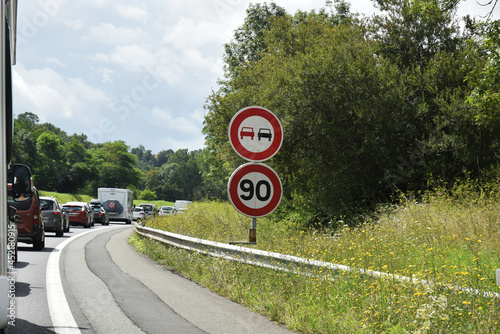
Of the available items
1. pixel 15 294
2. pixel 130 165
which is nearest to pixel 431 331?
pixel 15 294

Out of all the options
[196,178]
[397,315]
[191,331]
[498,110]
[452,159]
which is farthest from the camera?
[196,178]

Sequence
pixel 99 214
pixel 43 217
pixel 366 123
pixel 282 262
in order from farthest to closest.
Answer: pixel 99 214
pixel 43 217
pixel 366 123
pixel 282 262

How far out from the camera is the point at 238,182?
8.10m

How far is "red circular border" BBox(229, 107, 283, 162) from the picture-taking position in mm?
8180

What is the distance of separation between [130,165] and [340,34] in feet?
362

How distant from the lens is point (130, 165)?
422ft

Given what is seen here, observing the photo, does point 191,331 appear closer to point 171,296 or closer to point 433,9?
point 171,296

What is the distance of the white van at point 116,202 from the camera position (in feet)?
167

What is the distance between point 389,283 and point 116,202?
4738 cm

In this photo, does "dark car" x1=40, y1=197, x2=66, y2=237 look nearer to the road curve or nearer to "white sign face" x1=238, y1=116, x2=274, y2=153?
the road curve

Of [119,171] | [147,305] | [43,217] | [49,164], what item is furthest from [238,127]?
Result: [119,171]

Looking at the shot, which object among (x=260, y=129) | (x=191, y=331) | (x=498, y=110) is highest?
(x=498, y=110)

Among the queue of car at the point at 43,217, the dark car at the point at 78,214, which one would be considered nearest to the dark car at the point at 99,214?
the queue of car at the point at 43,217

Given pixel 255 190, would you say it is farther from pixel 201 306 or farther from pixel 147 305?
pixel 147 305
